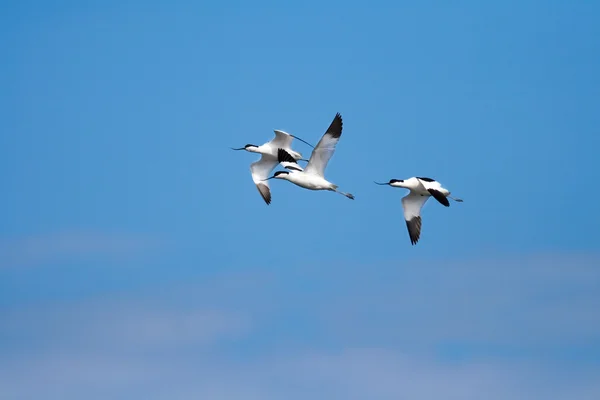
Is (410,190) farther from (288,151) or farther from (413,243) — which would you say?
(288,151)

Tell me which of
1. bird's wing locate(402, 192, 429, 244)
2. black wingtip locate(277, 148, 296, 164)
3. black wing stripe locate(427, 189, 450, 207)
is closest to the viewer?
black wing stripe locate(427, 189, 450, 207)

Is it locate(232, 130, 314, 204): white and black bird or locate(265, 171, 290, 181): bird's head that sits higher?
locate(232, 130, 314, 204): white and black bird

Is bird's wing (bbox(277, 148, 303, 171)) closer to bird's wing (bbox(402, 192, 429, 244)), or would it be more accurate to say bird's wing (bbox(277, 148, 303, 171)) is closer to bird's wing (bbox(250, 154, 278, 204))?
bird's wing (bbox(402, 192, 429, 244))

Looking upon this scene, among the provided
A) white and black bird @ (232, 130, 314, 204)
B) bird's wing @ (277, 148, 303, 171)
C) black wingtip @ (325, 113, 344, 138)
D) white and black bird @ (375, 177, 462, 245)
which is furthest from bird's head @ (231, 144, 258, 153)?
black wingtip @ (325, 113, 344, 138)

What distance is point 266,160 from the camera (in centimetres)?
4481

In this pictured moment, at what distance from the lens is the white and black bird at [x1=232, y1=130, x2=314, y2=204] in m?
43.2

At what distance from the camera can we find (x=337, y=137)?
116 ft

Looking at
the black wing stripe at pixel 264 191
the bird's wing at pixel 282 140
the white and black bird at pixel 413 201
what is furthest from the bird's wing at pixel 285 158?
the black wing stripe at pixel 264 191

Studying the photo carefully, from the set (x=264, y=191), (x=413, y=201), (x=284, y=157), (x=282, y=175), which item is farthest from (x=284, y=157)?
(x=264, y=191)


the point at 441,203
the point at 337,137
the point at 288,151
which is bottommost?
the point at 441,203

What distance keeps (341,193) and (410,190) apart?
3.75 metres

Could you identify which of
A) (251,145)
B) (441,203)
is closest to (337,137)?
(441,203)

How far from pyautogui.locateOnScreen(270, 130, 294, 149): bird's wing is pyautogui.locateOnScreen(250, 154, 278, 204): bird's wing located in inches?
43.7

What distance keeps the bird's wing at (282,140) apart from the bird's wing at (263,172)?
1111 millimetres
